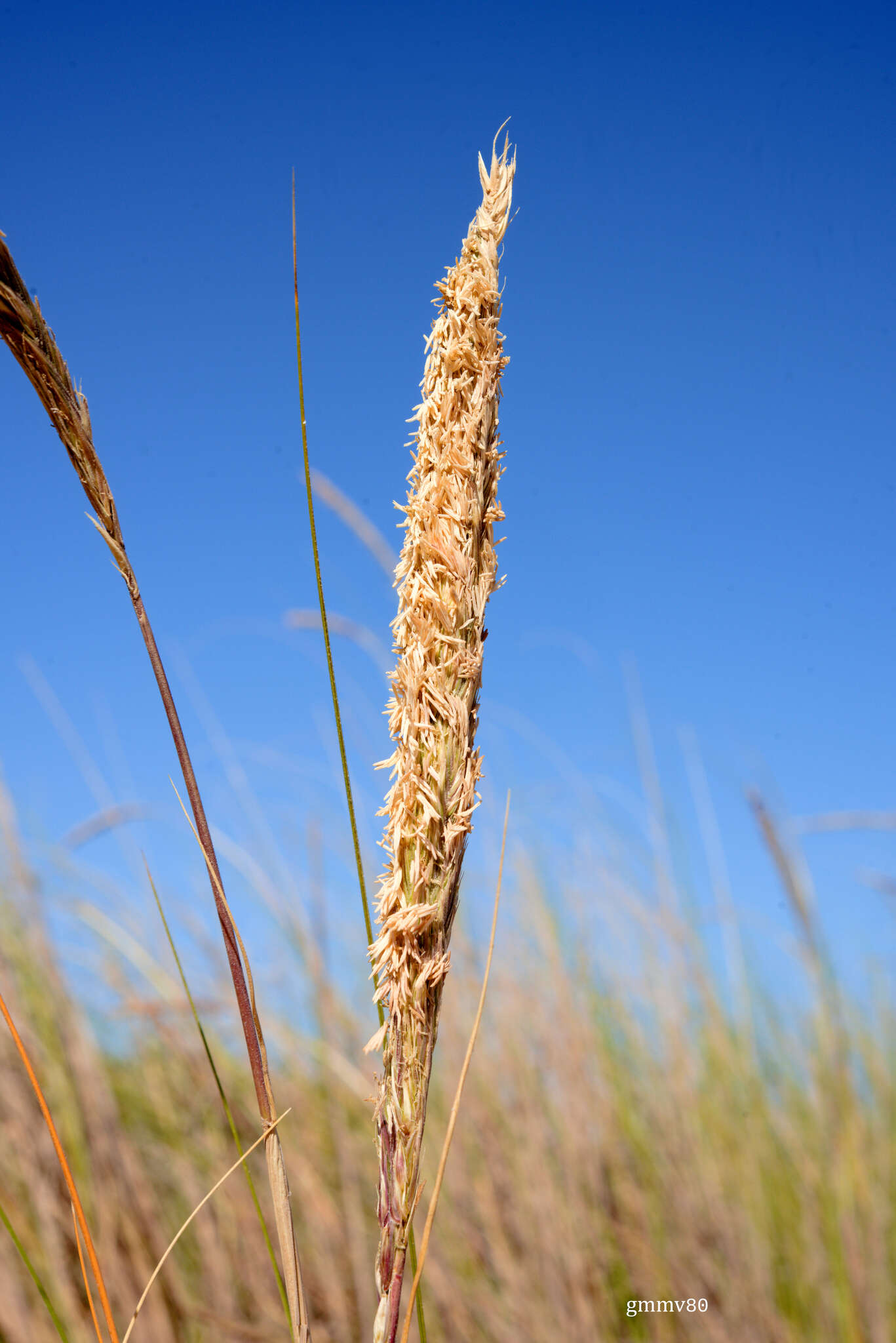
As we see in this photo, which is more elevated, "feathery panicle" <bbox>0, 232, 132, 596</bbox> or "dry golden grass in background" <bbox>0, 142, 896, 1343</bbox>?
"feathery panicle" <bbox>0, 232, 132, 596</bbox>

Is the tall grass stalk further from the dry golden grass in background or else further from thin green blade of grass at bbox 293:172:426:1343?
the dry golden grass in background

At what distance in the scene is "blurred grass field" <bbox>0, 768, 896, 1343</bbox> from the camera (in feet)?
6.05

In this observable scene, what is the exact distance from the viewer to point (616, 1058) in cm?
231

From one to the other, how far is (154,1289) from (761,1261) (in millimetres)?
1308

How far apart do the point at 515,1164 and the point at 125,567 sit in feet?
6.37

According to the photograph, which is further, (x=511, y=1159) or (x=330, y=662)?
(x=511, y=1159)

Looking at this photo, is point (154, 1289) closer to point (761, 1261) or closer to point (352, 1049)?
point (352, 1049)

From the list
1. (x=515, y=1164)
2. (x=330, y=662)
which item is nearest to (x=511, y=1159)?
(x=515, y=1164)

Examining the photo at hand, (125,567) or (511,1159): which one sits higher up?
(125,567)

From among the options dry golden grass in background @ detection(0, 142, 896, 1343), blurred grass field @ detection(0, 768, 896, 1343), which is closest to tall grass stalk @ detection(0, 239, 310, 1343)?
dry golden grass in background @ detection(0, 142, 896, 1343)

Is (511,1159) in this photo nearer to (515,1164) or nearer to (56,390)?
(515,1164)

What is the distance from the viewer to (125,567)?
570mm

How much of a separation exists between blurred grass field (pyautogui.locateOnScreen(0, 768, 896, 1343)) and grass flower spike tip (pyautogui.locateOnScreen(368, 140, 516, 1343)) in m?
1.30

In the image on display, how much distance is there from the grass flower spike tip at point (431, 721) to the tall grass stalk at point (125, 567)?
6cm
